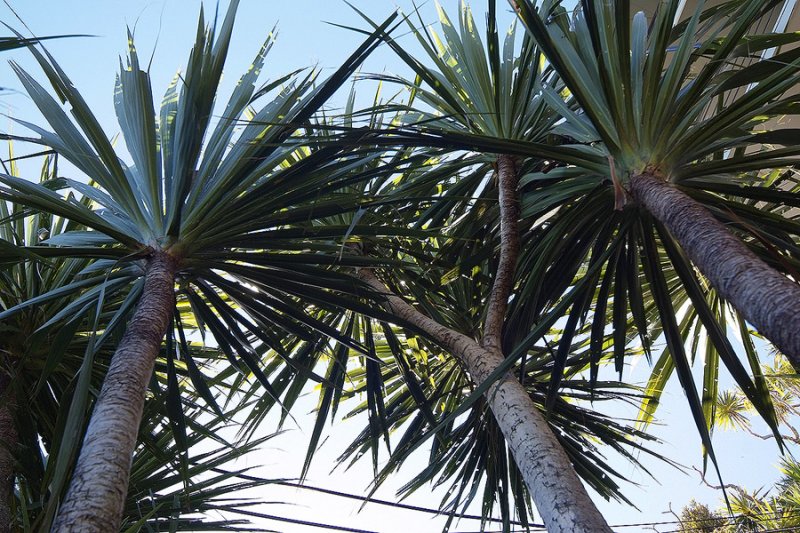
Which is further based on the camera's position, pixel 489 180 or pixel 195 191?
pixel 489 180

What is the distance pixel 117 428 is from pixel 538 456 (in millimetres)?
1025

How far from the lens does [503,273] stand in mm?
2346

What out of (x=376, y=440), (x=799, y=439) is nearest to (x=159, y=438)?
(x=376, y=440)

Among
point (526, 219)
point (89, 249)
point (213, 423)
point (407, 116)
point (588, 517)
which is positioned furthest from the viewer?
point (407, 116)

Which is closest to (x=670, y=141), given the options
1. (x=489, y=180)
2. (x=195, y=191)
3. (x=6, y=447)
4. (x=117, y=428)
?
(x=489, y=180)

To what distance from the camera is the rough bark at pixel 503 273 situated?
2285mm

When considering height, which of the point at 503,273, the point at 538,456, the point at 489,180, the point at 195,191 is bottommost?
the point at 538,456

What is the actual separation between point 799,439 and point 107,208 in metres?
6.16

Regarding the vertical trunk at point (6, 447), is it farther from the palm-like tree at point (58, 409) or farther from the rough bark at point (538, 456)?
the rough bark at point (538, 456)

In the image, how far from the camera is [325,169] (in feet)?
7.29

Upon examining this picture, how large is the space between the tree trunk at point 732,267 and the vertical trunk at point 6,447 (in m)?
2.07

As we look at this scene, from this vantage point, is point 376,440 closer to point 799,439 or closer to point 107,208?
point 107,208

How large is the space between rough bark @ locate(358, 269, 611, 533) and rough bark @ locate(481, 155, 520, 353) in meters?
0.09

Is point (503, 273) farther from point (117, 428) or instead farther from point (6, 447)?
point (6, 447)
